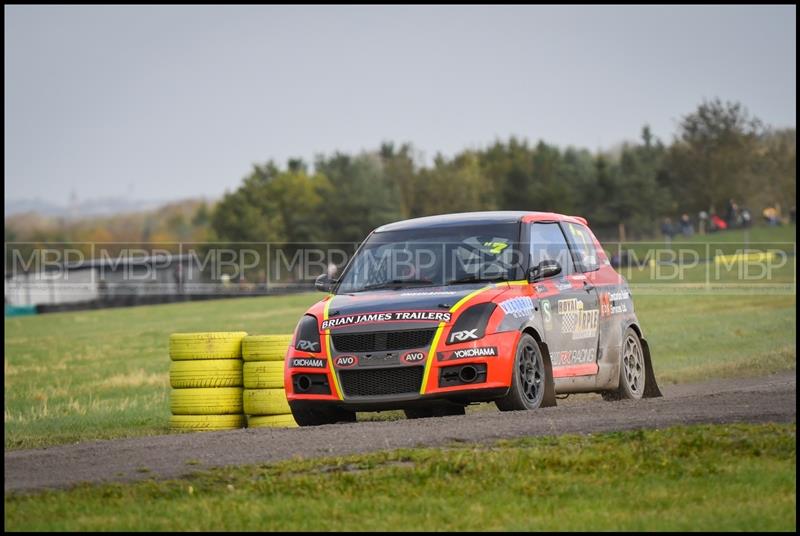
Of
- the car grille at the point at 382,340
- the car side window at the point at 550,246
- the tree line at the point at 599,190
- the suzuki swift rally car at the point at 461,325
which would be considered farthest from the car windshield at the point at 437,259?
the tree line at the point at 599,190

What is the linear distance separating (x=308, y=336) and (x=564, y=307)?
2387 millimetres

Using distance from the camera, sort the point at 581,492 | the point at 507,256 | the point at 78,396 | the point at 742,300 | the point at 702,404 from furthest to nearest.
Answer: the point at 742,300 → the point at 78,396 → the point at 507,256 → the point at 702,404 → the point at 581,492

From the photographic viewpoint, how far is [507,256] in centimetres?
1191

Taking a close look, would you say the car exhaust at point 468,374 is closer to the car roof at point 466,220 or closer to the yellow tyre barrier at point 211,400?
the car roof at point 466,220

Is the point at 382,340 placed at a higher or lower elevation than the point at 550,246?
lower

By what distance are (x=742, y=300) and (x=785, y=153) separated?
72981mm

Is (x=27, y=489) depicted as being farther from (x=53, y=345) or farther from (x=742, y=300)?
(x=742, y=300)

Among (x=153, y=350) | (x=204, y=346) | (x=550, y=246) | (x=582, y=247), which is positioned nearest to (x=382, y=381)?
(x=550, y=246)

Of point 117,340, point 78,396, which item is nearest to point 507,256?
point 78,396

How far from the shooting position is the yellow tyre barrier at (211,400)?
12.9 m

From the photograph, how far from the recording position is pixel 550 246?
12547 millimetres

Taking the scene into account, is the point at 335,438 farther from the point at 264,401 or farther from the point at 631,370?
the point at 631,370

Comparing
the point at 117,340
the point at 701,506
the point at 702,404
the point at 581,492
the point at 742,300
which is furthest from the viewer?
the point at 742,300

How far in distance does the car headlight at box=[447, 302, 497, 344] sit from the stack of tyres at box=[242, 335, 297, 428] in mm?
2431
